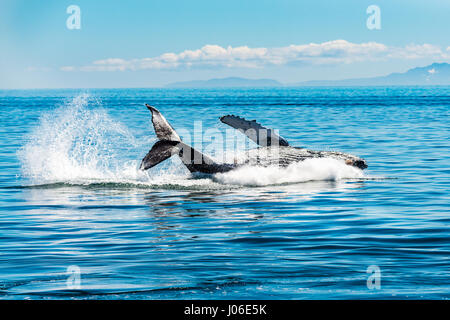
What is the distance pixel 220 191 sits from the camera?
19500 millimetres

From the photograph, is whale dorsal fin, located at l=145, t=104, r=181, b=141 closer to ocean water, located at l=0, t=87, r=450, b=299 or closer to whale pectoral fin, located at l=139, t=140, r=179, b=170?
whale pectoral fin, located at l=139, t=140, r=179, b=170

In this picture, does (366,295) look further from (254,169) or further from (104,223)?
(254,169)

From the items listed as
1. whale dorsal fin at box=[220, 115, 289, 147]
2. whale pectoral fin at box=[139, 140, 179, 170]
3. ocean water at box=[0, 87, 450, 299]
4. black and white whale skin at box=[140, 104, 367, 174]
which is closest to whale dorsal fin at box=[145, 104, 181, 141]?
black and white whale skin at box=[140, 104, 367, 174]

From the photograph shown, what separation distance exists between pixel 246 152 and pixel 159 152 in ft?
9.48

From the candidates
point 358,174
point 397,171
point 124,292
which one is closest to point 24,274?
point 124,292

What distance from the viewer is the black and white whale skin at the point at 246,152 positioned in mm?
20312

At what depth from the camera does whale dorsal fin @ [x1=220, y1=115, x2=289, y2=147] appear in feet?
68.0

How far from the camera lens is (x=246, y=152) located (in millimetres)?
21438

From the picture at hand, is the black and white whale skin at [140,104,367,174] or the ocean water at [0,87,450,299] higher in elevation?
the black and white whale skin at [140,104,367,174]

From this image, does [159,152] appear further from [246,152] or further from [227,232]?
[227,232]

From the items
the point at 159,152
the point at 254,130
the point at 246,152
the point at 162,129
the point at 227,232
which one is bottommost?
the point at 227,232
